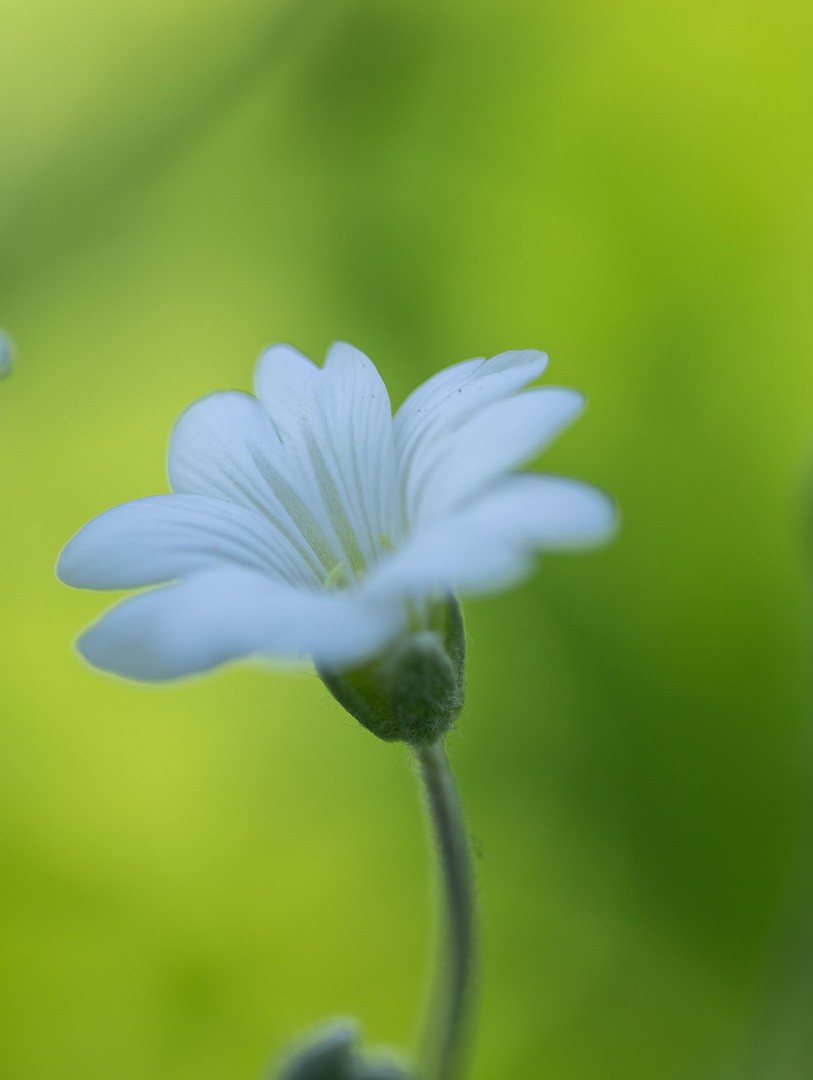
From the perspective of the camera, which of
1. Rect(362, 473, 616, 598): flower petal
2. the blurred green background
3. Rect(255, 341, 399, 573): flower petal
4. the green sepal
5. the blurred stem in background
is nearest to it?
Rect(362, 473, 616, 598): flower petal

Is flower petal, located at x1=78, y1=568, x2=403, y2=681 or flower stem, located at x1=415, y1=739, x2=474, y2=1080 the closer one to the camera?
flower petal, located at x1=78, y1=568, x2=403, y2=681

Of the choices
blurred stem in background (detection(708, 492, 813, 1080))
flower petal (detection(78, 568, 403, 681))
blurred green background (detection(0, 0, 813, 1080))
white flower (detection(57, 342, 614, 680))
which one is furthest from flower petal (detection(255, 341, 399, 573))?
blurred green background (detection(0, 0, 813, 1080))

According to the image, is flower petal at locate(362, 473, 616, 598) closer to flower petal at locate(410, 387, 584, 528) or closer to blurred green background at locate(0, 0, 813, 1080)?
flower petal at locate(410, 387, 584, 528)

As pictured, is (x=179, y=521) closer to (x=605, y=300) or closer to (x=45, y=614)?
(x=45, y=614)

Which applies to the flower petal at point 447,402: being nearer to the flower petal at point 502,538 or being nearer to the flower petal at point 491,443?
the flower petal at point 491,443

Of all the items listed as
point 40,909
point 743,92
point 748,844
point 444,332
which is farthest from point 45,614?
point 743,92

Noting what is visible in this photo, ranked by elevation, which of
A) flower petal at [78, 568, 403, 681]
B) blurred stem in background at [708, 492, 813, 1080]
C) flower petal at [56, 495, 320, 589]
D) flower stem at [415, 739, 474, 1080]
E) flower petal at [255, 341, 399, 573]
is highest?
flower petal at [255, 341, 399, 573]

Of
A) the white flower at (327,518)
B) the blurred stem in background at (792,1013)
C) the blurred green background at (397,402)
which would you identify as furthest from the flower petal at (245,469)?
the blurred green background at (397,402)
